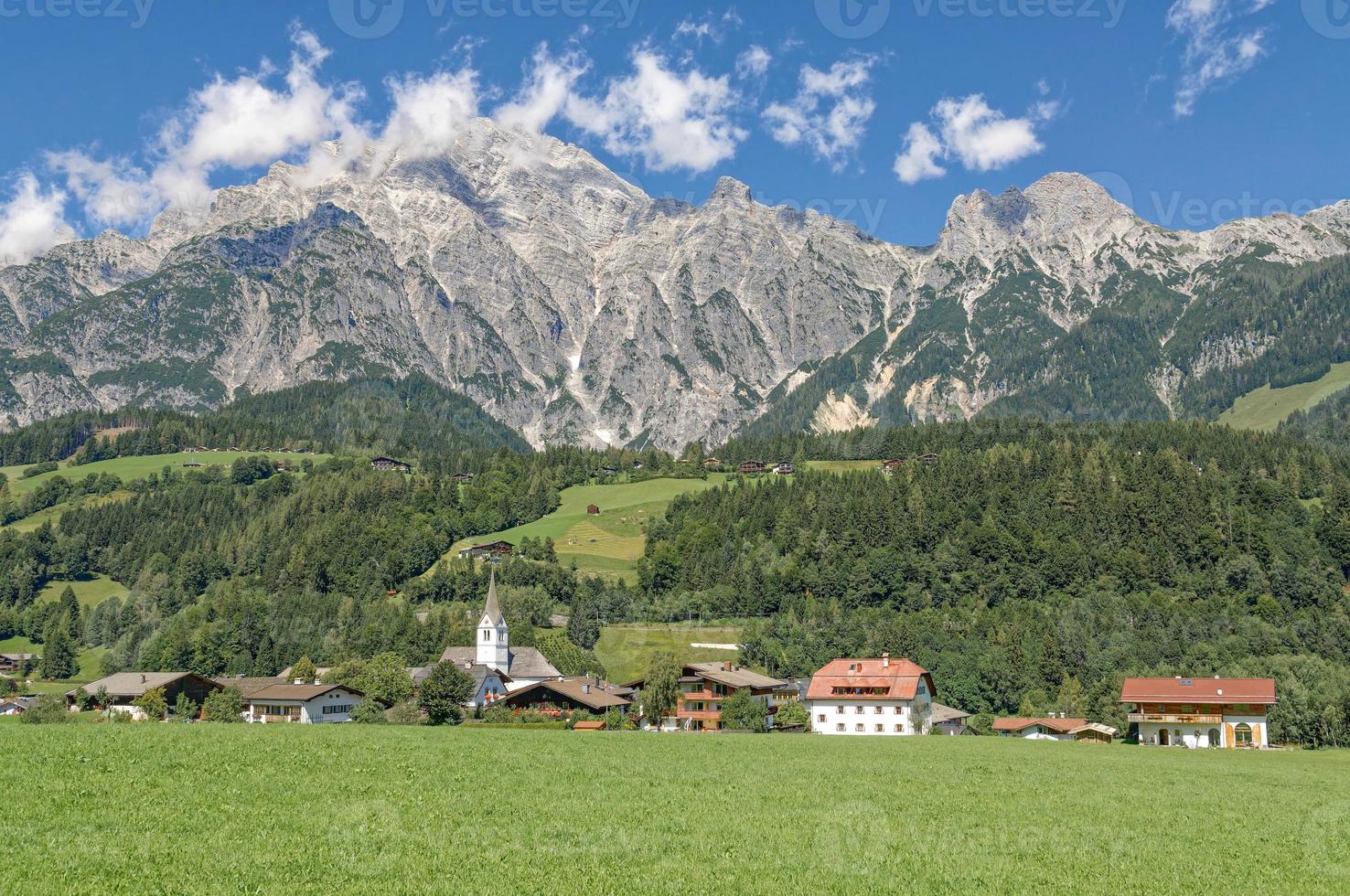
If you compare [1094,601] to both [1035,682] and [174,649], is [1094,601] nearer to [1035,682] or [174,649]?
[1035,682]

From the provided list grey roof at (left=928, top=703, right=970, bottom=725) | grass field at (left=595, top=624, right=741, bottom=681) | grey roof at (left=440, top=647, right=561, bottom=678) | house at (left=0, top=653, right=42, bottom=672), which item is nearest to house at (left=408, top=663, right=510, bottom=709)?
grey roof at (left=440, top=647, right=561, bottom=678)

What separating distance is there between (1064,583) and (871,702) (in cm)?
7457

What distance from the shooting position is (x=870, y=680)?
116188 millimetres

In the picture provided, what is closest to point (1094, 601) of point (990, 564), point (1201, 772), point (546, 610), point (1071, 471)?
point (990, 564)

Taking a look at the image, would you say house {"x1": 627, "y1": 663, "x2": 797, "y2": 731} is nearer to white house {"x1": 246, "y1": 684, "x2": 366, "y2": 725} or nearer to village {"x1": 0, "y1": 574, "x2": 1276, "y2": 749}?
village {"x1": 0, "y1": 574, "x2": 1276, "y2": 749}

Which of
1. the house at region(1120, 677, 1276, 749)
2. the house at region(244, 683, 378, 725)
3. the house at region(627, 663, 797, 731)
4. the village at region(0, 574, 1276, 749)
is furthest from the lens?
the house at region(627, 663, 797, 731)

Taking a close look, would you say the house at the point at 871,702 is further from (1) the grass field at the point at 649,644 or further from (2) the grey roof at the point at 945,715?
(1) the grass field at the point at 649,644

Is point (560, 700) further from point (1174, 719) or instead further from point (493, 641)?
point (1174, 719)

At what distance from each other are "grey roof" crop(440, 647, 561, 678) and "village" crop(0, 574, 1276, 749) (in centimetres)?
880

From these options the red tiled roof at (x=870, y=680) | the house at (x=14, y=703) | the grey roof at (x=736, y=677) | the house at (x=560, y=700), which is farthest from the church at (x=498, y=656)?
the house at (x=14, y=703)

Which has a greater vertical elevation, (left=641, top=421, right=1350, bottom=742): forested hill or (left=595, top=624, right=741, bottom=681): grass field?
(left=641, top=421, right=1350, bottom=742): forested hill

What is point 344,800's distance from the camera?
1148 inches

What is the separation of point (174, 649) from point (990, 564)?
130881 millimetres

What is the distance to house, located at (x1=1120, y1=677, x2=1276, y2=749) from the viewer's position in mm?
94688
